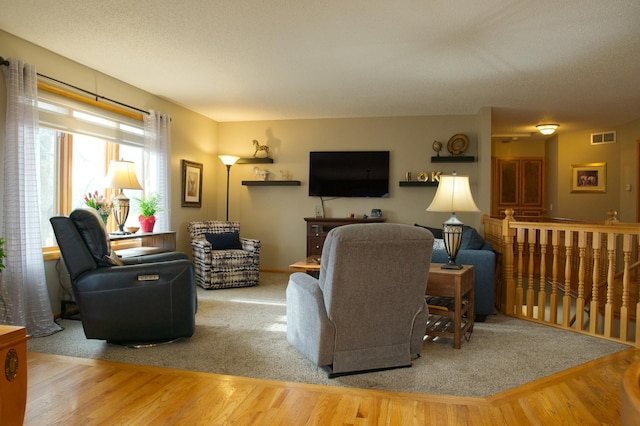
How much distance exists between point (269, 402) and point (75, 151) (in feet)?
13.1

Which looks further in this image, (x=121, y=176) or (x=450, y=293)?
(x=121, y=176)

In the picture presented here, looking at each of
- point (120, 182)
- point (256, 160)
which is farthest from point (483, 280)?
point (256, 160)

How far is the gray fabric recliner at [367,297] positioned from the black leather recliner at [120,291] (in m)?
0.98

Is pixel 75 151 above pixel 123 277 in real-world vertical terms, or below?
above

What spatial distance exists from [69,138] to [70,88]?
0.75m

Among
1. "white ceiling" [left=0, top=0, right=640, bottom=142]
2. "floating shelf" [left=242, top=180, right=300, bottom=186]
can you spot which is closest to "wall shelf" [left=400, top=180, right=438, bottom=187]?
"white ceiling" [left=0, top=0, right=640, bottom=142]

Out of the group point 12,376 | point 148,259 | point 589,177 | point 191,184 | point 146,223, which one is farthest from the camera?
point 589,177

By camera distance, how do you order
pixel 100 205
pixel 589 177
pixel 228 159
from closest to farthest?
1. pixel 100 205
2. pixel 228 159
3. pixel 589 177

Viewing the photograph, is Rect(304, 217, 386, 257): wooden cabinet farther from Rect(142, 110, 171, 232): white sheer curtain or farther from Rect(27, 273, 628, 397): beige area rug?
Rect(27, 273, 628, 397): beige area rug

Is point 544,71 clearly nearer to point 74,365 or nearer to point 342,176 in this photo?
point 342,176

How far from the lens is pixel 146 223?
16.7 feet

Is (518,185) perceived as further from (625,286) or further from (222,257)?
(222,257)

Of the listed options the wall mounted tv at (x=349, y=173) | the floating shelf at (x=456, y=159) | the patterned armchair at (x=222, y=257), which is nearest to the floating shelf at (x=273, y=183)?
the wall mounted tv at (x=349, y=173)

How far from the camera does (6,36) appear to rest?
3666mm
